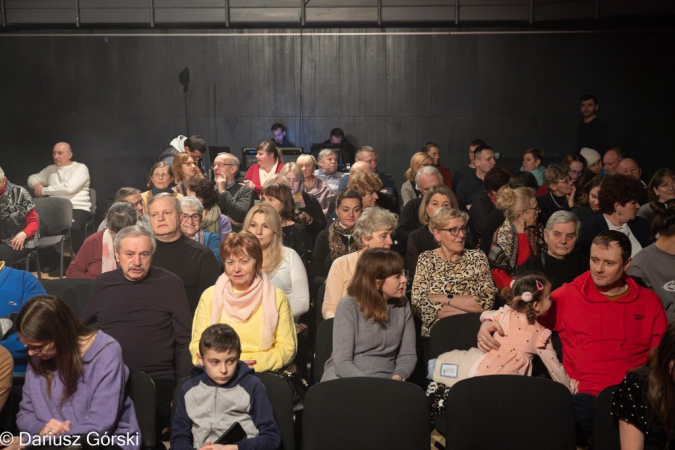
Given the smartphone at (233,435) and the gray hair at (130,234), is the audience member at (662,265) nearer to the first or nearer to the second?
the smartphone at (233,435)

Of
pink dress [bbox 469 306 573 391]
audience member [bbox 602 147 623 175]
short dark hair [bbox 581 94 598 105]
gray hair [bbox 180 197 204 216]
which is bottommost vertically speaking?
pink dress [bbox 469 306 573 391]

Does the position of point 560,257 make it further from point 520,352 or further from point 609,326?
point 520,352

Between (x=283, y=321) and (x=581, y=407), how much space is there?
1.40 meters

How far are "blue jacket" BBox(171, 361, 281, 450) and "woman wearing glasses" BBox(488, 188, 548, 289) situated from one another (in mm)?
1966

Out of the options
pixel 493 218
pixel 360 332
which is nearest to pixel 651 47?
pixel 493 218

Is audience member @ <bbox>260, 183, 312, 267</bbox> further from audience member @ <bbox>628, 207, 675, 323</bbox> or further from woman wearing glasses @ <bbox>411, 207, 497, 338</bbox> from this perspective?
audience member @ <bbox>628, 207, 675, 323</bbox>

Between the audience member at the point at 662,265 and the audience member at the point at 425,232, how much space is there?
3.77ft

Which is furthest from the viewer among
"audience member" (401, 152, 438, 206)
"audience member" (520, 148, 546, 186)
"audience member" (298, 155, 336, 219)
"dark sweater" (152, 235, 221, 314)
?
"audience member" (520, 148, 546, 186)

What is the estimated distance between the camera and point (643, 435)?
94.5 inches

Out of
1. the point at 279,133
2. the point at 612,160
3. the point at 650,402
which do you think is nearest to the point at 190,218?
the point at 650,402

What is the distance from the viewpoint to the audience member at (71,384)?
2666mm

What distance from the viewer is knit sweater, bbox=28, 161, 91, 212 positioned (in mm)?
7266

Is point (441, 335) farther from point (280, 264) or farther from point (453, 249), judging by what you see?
point (280, 264)

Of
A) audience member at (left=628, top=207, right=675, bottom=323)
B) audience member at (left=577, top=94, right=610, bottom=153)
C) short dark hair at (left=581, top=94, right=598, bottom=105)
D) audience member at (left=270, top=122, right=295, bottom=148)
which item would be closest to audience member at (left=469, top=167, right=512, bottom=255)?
audience member at (left=628, top=207, right=675, bottom=323)
